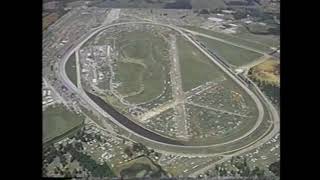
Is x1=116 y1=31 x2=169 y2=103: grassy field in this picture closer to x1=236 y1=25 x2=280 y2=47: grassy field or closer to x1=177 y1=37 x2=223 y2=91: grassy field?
x1=177 y1=37 x2=223 y2=91: grassy field

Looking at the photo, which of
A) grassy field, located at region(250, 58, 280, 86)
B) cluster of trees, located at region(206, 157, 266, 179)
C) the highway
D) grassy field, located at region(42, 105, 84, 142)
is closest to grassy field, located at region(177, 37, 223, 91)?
the highway

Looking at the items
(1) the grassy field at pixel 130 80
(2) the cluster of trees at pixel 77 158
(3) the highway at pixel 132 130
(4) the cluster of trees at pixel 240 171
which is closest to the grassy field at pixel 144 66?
(1) the grassy field at pixel 130 80

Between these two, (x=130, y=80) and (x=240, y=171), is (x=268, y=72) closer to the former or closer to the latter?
(x=240, y=171)

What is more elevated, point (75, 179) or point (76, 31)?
point (76, 31)

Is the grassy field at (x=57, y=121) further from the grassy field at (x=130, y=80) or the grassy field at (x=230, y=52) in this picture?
the grassy field at (x=230, y=52)
